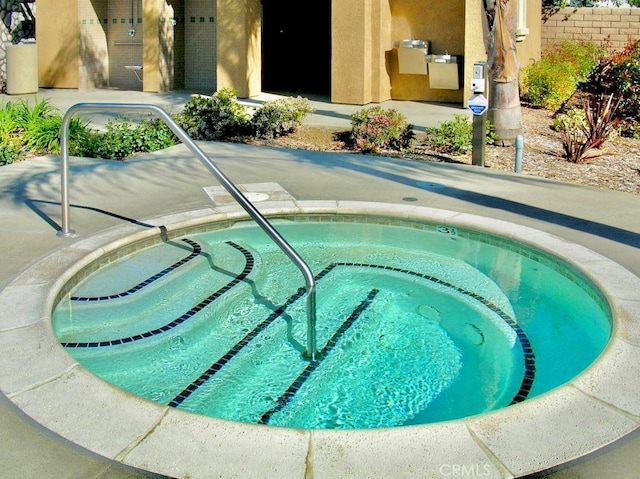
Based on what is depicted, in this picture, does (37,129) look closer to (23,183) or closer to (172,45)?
(23,183)

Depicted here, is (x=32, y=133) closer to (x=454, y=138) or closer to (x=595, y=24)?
(x=454, y=138)

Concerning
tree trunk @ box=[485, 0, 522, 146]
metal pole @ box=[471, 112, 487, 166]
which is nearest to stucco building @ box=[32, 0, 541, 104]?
tree trunk @ box=[485, 0, 522, 146]

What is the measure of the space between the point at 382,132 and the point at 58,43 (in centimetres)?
1148

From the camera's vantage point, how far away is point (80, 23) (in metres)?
19.5

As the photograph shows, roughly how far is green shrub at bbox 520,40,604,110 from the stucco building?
70cm

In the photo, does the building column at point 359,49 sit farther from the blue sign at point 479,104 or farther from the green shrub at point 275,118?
the blue sign at point 479,104

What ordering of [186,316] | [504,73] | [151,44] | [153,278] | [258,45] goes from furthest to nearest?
1. [151,44]
2. [258,45]
3. [504,73]
4. [153,278]
5. [186,316]

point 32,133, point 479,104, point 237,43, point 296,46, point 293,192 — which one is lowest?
point 293,192

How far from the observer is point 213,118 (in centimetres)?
1253

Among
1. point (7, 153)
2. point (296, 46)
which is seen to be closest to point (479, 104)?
point (7, 153)

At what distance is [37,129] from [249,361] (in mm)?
7201

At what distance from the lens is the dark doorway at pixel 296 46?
20547 mm

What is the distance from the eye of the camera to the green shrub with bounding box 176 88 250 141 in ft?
40.9

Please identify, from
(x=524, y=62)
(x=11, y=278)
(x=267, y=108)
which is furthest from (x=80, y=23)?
(x=11, y=278)
